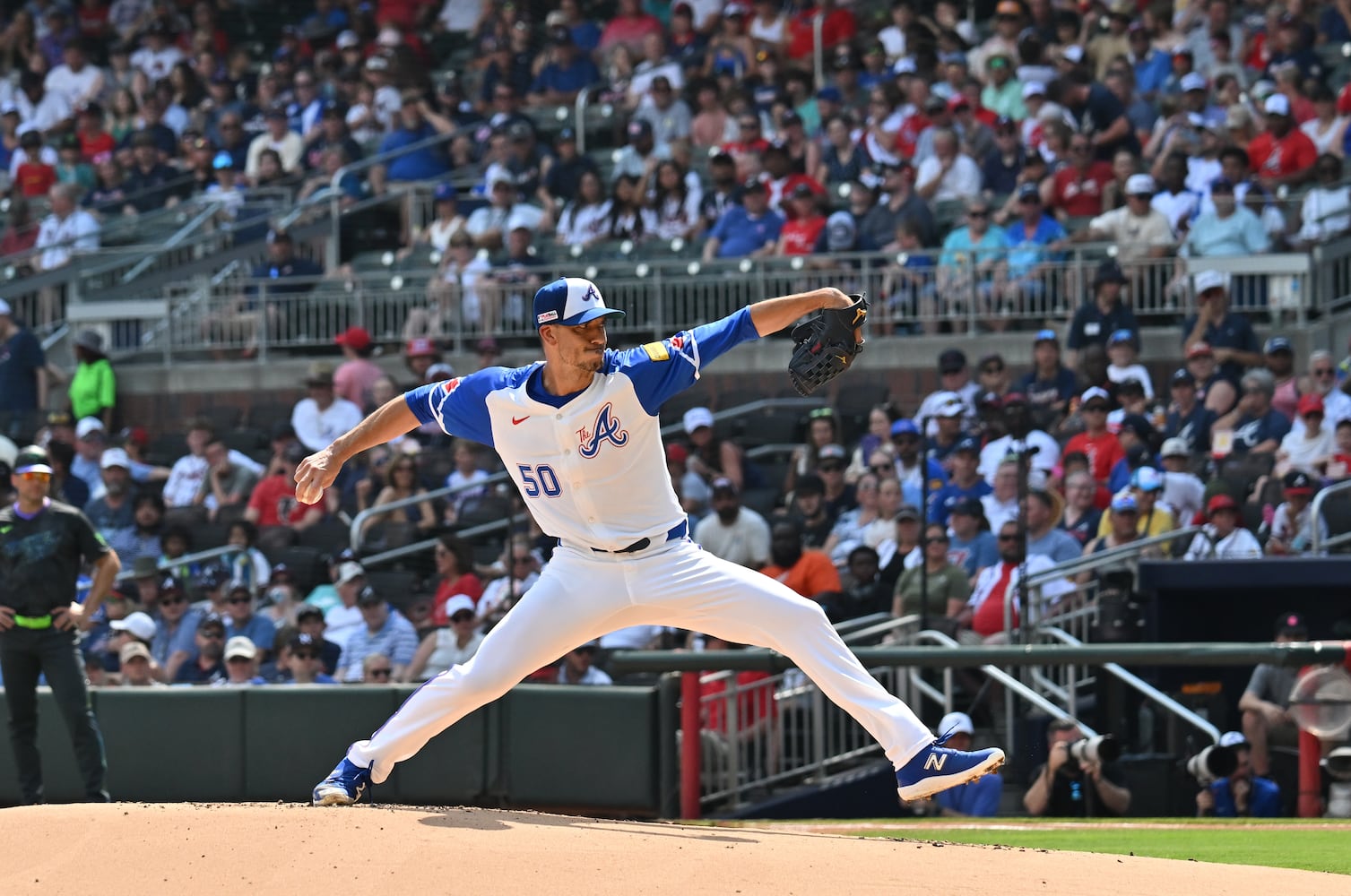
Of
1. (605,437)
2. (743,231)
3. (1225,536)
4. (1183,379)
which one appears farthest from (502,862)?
(743,231)

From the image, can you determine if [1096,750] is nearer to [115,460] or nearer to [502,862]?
[502,862]

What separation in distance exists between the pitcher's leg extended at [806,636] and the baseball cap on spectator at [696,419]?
7.61 metres

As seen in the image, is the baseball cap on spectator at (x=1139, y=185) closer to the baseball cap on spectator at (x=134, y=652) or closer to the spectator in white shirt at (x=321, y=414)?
the spectator in white shirt at (x=321, y=414)

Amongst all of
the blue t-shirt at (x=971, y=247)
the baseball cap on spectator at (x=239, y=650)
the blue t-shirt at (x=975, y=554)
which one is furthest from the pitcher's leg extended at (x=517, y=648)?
the blue t-shirt at (x=971, y=247)

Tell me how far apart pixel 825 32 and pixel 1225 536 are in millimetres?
8674

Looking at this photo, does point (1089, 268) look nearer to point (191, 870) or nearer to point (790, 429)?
point (790, 429)

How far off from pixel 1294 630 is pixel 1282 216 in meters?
5.28

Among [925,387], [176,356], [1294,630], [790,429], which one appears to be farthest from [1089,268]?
[176,356]

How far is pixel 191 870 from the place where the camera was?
6012 mm

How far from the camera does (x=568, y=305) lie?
660cm

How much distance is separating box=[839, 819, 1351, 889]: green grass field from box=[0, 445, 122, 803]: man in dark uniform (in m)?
3.78

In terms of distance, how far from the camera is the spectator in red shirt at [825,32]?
19062 mm

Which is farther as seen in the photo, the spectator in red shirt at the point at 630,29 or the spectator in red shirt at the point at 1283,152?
the spectator in red shirt at the point at 630,29

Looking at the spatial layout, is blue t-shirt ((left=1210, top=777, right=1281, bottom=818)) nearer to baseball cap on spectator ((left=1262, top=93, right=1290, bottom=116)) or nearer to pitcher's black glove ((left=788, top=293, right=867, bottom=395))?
pitcher's black glove ((left=788, top=293, right=867, bottom=395))
